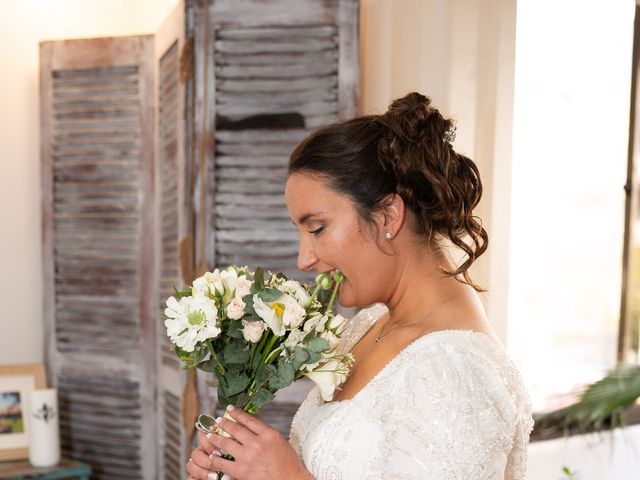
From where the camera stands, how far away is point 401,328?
1.50 meters

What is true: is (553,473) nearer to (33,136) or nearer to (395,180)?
(395,180)

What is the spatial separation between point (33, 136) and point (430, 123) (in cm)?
222

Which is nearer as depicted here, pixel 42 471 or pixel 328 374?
pixel 328 374

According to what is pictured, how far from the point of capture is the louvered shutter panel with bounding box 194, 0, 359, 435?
2395mm

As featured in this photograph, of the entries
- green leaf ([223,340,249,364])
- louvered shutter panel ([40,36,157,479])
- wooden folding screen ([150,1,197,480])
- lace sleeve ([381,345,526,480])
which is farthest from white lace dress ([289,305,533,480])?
louvered shutter panel ([40,36,157,479])

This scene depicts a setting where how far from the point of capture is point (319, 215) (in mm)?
1433

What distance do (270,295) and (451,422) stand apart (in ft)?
1.26

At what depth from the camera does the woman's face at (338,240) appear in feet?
4.68

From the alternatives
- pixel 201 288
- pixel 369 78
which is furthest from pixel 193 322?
pixel 369 78

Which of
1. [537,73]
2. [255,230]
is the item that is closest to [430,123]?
[255,230]

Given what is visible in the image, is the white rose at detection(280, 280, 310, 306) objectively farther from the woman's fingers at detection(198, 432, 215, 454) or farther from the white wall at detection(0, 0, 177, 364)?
the white wall at detection(0, 0, 177, 364)

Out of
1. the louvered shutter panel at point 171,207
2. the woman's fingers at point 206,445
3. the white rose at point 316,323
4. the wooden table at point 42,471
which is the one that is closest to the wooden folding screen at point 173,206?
the louvered shutter panel at point 171,207

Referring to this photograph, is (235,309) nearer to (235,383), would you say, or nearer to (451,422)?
(235,383)

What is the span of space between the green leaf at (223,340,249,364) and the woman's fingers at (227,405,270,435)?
92mm
